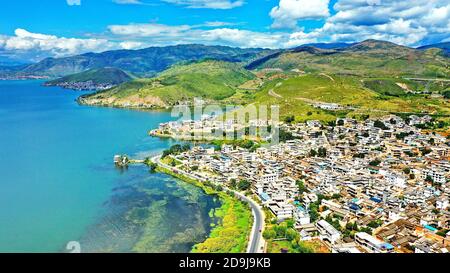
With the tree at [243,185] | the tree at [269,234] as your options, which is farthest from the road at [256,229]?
the tree at [243,185]

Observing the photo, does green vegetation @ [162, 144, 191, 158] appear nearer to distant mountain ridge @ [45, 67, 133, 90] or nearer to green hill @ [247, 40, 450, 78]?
green hill @ [247, 40, 450, 78]

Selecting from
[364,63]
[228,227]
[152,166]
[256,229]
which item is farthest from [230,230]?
[364,63]

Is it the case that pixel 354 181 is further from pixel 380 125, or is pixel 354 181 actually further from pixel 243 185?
pixel 380 125

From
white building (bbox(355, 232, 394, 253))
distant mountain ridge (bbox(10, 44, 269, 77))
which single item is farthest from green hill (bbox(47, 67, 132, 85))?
white building (bbox(355, 232, 394, 253))
